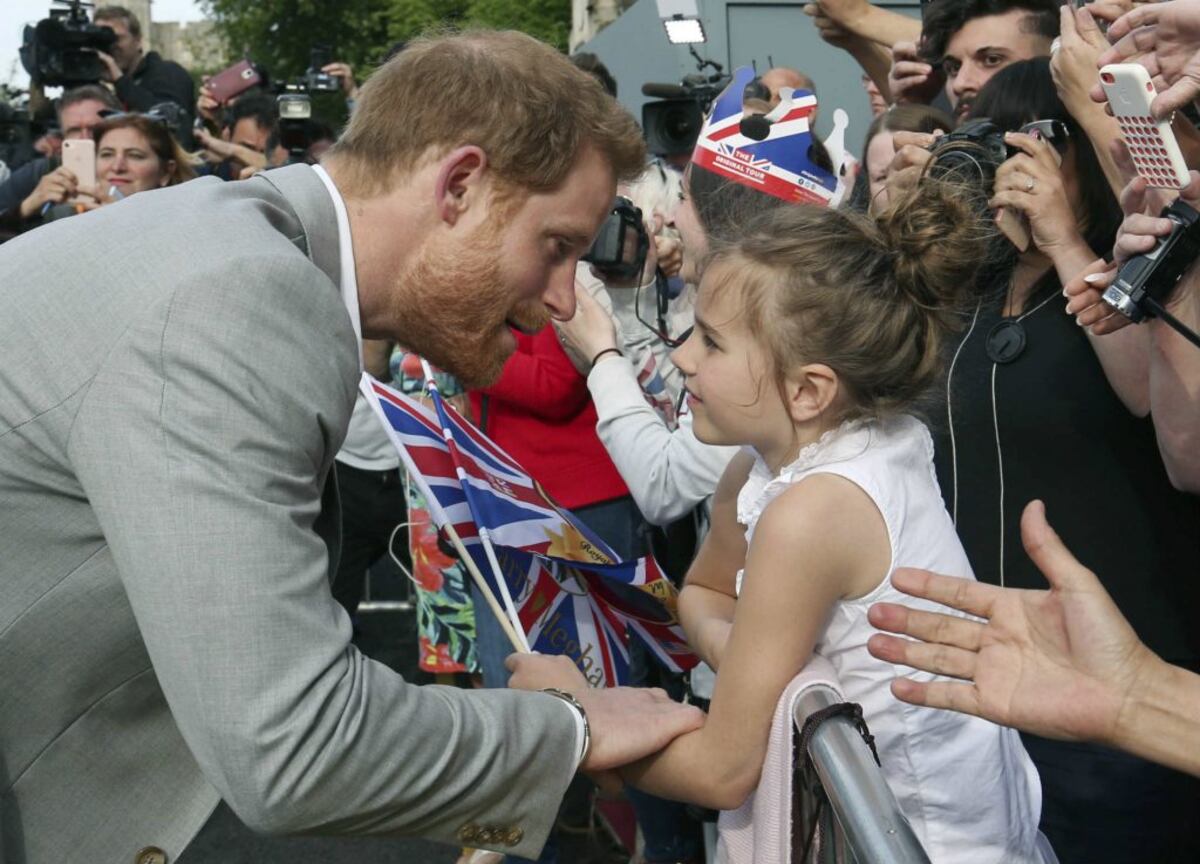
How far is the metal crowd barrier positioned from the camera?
4.84 feet

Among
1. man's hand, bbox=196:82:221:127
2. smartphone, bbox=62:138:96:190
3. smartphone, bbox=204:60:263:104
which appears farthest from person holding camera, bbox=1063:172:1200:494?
man's hand, bbox=196:82:221:127

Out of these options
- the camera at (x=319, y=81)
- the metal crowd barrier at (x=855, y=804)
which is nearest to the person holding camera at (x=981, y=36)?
the metal crowd barrier at (x=855, y=804)

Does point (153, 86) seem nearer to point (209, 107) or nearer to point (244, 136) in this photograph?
point (209, 107)

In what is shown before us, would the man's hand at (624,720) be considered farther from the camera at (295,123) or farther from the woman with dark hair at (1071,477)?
the camera at (295,123)

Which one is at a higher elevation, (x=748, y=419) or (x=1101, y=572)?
(x=748, y=419)

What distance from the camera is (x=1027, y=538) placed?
1788mm

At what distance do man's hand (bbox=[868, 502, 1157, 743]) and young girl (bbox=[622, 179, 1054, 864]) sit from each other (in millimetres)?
269

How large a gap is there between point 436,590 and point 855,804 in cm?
327

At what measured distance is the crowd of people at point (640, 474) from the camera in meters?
1.72

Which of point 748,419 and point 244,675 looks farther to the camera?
point 748,419

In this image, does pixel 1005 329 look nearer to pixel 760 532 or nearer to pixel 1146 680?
pixel 760 532

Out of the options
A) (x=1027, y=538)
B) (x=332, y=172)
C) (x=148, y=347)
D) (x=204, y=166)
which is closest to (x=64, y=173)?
(x=204, y=166)

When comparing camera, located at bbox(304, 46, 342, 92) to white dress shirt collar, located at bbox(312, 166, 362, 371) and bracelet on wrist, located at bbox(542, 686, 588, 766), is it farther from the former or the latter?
bracelet on wrist, located at bbox(542, 686, 588, 766)

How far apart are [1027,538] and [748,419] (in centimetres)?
69
